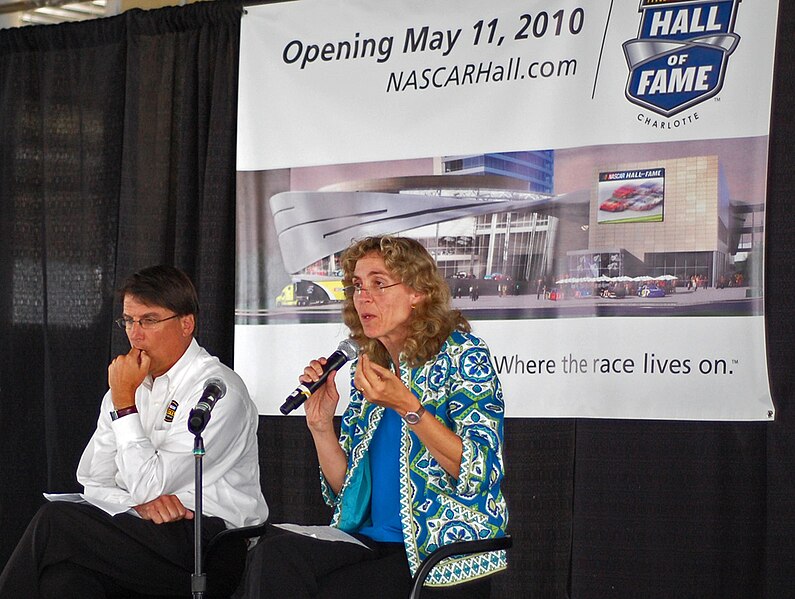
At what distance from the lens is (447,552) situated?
2.27 metres

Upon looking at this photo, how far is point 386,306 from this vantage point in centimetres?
257

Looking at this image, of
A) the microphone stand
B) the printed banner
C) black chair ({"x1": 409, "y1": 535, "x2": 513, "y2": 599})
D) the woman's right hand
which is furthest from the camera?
the printed banner

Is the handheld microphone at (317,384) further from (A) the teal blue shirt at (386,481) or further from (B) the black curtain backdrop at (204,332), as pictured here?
(B) the black curtain backdrop at (204,332)

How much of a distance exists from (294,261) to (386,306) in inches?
56.9

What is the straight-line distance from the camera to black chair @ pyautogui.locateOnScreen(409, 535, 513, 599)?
2.25 meters

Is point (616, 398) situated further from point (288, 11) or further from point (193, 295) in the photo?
point (288, 11)

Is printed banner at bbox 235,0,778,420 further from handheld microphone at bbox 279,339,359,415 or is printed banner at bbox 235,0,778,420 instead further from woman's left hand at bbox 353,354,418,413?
woman's left hand at bbox 353,354,418,413

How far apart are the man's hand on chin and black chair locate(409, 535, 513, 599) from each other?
80 centimetres

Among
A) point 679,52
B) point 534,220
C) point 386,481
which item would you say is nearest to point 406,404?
point 386,481

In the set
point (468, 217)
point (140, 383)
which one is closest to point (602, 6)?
point (468, 217)

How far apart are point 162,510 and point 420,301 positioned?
912 mm

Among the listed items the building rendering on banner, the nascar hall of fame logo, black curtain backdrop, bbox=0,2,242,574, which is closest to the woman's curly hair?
the building rendering on banner

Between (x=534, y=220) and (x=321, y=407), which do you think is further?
(x=534, y=220)

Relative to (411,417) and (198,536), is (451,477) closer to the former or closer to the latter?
(411,417)
